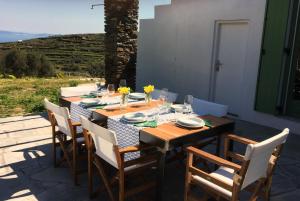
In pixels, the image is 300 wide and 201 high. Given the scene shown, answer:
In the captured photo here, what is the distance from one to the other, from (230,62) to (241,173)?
4798 mm

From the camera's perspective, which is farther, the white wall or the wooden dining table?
the white wall

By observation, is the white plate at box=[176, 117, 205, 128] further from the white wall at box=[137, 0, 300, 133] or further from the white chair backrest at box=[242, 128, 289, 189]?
the white wall at box=[137, 0, 300, 133]

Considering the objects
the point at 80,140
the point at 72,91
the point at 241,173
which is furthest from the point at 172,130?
the point at 72,91

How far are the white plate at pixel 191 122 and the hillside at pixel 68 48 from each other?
2436 centimetres

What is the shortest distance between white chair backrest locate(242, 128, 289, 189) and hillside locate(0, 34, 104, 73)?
2517 cm

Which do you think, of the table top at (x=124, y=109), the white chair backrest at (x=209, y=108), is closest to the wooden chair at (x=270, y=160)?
the white chair backrest at (x=209, y=108)

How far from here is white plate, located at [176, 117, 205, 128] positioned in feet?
9.55

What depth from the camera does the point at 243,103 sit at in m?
6.43

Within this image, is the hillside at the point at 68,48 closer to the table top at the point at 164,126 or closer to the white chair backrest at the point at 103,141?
the table top at the point at 164,126

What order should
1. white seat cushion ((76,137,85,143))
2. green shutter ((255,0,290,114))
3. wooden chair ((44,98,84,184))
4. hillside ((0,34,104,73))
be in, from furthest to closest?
hillside ((0,34,104,73)) < green shutter ((255,0,290,114)) < white seat cushion ((76,137,85,143)) < wooden chair ((44,98,84,184))

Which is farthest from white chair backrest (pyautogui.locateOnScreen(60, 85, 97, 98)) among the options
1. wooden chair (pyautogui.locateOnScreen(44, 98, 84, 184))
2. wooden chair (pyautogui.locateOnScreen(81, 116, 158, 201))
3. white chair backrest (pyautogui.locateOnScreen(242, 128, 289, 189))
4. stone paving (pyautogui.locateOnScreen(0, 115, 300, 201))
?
white chair backrest (pyautogui.locateOnScreen(242, 128, 289, 189))

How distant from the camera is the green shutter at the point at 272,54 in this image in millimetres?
5449

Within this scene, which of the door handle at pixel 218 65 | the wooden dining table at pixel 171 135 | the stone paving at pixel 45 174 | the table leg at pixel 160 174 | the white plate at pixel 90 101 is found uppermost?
the door handle at pixel 218 65

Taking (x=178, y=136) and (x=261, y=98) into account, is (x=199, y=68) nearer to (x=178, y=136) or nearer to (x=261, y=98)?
(x=261, y=98)
